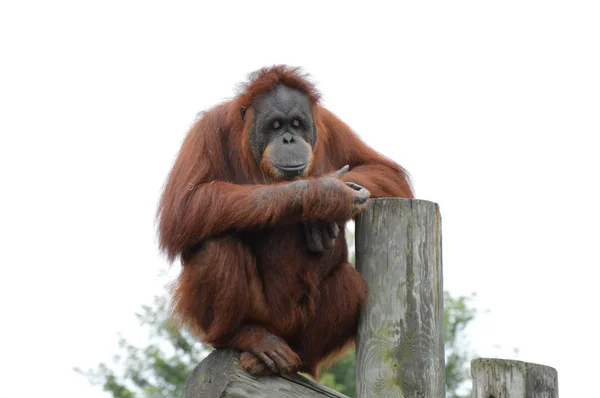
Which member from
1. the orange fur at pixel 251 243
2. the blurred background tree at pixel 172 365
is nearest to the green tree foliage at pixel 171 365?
the blurred background tree at pixel 172 365

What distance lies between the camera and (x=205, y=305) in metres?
5.32

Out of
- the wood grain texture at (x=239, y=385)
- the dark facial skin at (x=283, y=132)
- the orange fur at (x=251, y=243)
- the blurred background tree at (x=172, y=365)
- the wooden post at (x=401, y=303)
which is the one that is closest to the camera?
the wooden post at (x=401, y=303)

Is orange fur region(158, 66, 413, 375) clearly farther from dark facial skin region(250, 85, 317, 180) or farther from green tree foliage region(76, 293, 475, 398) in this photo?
green tree foliage region(76, 293, 475, 398)

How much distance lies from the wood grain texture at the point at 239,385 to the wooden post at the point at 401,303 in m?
0.30

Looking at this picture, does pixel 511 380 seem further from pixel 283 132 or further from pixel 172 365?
pixel 172 365

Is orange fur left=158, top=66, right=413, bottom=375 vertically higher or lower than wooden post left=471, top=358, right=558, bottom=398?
higher

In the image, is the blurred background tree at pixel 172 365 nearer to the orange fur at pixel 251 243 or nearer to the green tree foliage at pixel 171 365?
the green tree foliage at pixel 171 365

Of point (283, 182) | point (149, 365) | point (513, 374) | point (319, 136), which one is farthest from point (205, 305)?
point (149, 365)

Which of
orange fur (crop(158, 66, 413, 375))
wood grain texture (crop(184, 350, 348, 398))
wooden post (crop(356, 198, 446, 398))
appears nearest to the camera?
wooden post (crop(356, 198, 446, 398))

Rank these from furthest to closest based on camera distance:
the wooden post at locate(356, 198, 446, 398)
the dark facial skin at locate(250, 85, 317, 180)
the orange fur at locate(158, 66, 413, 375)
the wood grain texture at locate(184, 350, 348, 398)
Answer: the dark facial skin at locate(250, 85, 317, 180) < the orange fur at locate(158, 66, 413, 375) < the wood grain texture at locate(184, 350, 348, 398) < the wooden post at locate(356, 198, 446, 398)

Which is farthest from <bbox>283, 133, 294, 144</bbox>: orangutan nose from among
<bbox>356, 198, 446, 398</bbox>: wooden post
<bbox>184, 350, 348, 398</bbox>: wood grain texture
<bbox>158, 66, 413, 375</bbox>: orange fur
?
<bbox>184, 350, 348, 398</bbox>: wood grain texture

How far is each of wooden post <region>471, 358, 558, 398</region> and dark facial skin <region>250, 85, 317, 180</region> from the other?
5.08ft

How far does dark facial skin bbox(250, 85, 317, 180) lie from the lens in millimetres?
5551

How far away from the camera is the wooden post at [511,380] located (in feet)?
16.4
